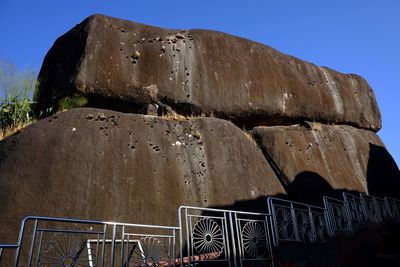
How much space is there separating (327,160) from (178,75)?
5.52 metres

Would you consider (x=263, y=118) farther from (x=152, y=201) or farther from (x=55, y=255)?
(x=55, y=255)

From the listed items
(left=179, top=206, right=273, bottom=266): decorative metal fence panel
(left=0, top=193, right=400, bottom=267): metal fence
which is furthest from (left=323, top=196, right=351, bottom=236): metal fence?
(left=179, top=206, right=273, bottom=266): decorative metal fence panel

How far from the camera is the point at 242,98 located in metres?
11.9

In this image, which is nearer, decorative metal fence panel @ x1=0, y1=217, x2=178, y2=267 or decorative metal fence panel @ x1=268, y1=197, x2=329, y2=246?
decorative metal fence panel @ x1=0, y1=217, x2=178, y2=267

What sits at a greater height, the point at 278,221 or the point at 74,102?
the point at 74,102

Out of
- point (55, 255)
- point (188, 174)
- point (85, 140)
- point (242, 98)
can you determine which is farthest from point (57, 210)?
point (242, 98)

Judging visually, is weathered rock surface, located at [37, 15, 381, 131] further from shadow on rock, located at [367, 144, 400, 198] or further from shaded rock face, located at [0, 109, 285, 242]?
shadow on rock, located at [367, 144, 400, 198]

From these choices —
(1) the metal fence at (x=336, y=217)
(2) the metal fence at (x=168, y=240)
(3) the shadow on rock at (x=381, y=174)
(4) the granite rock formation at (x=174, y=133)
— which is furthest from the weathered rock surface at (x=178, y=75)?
(1) the metal fence at (x=336, y=217)

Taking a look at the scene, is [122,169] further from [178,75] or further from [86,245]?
[178,75]

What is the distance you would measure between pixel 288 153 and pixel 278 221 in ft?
12.0

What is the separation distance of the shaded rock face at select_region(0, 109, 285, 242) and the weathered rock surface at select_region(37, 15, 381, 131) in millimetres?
932

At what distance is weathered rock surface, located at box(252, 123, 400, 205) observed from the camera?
37.1 ft

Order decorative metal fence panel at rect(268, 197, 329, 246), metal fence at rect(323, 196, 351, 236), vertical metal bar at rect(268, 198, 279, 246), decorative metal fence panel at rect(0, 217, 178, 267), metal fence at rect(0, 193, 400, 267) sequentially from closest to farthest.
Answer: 1. metal fence at rect(0, 193, 400, 267)
2. decorative metal fence panel at rect(0, 217, 178, 267)
3. vertical metal bar at rect(268, 198, 279, 246)
4. decorative metal fence panel at rect(268, 197, 329, 246)
5. metal fence at rect(323, 196, 351, 236)

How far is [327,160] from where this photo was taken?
1277 centimetres
